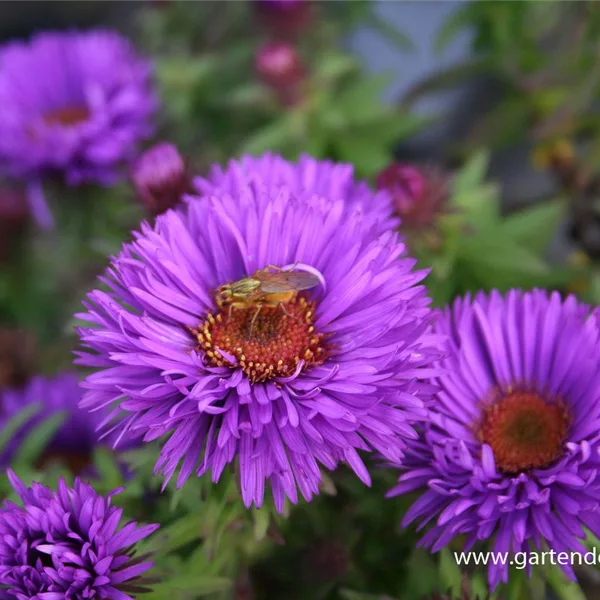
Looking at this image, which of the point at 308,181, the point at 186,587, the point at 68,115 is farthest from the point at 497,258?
the point at 68,115

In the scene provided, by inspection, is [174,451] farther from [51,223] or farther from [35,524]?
[51,223]

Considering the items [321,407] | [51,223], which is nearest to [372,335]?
[321,407]

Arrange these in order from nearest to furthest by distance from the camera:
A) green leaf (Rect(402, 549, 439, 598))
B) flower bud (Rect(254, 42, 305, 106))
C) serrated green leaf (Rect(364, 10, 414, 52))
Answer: green leaf (Rect(402, 549, 439, 598)) < flower bud (Rect(254, 42, 305, 106)) < serrated green leaf (Rect(364, 10, 414, 52))

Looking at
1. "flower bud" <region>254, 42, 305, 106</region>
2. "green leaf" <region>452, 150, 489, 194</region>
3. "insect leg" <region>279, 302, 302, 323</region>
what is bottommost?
"insect leg" <region>279, 302, 302, 323</region>

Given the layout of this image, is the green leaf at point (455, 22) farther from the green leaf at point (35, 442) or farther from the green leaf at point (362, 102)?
the green leaf at point (35, 442)

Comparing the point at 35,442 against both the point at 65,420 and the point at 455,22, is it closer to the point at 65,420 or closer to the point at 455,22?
the point at 65,420

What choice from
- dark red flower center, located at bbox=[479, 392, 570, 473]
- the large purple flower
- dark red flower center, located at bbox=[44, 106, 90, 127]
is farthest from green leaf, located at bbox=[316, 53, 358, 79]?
dark red flower center, located at bbox=[479, 392, 570, 473]

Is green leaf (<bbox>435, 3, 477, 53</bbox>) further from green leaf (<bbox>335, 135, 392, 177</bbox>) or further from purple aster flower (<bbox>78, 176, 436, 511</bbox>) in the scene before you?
purple aster flower (<bbox>78, 176, 436, 511</bbox>)
